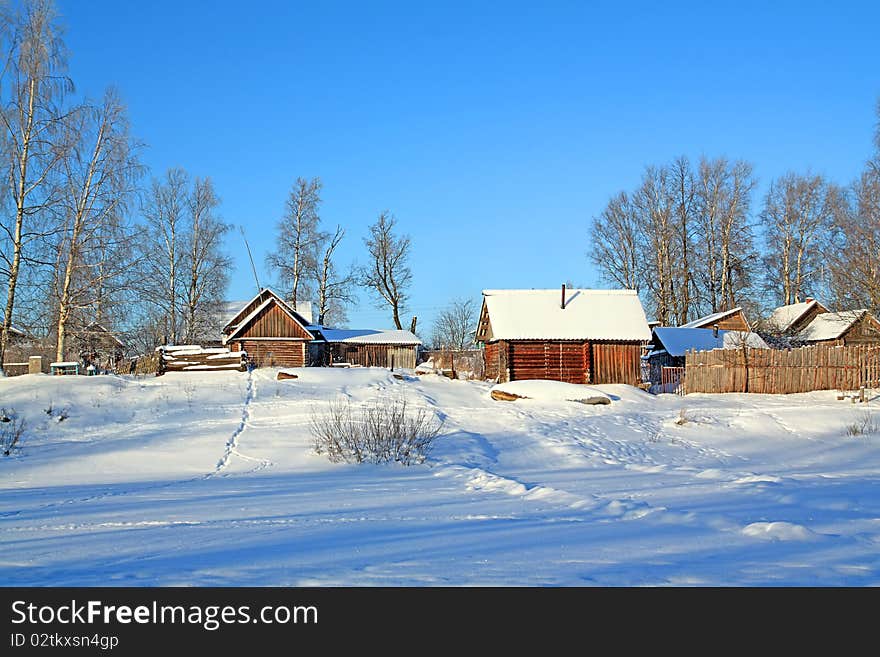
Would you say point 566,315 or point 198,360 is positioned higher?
point 566,315

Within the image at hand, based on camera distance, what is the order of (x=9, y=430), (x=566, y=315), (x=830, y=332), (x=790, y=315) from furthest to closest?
(x=790, y=315) < (x=830, y=332) < (x=566, y=315) < (x=9, y=430)

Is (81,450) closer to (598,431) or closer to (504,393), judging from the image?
(598,431)

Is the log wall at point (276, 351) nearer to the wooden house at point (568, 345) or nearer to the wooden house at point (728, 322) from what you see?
the wooden house at point (568, 345)

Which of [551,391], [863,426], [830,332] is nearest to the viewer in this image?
[863,426]

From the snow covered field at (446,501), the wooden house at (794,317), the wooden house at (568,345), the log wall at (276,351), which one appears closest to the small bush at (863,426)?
the snow covered field at (446,501)

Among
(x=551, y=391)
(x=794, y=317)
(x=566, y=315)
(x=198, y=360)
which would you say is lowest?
(x=551, y=391)

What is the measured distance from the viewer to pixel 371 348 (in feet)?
158

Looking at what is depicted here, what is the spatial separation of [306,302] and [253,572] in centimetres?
4466

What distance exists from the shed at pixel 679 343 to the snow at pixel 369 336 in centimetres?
1665

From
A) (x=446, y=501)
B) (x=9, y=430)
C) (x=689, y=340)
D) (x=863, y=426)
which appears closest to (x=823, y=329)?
(x=689, y=340)

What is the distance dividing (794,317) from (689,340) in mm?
9361

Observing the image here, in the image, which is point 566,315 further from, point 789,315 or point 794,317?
point 789,315

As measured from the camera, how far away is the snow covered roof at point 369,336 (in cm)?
4722

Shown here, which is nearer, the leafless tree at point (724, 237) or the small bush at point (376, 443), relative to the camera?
the small bush at point (376, 443)
